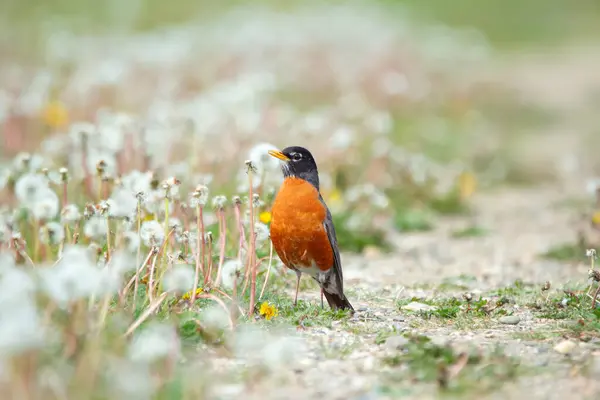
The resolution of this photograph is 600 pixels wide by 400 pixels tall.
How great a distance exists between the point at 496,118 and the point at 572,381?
11.3 metres

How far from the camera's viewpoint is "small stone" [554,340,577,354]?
4.00 metres

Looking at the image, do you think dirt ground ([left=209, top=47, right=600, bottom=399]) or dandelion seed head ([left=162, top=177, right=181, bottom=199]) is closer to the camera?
dirt ground ([left=209, top=47, right=600, bottom=399])

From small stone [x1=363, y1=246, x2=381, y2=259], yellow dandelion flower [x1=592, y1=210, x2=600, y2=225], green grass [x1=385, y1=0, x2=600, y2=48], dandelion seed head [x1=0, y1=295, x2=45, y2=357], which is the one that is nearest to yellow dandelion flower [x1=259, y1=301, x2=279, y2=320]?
dandelion seed head [x1=0, y1=295, x2=45, y2=357]

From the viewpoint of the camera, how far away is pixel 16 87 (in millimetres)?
10664

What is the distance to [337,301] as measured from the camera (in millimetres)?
4902

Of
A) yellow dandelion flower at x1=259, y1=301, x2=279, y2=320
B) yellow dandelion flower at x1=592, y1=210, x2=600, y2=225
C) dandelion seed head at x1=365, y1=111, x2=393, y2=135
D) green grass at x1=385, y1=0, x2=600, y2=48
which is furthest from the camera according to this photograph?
green grass at x1=385, y1=0, x2=600, y2=48

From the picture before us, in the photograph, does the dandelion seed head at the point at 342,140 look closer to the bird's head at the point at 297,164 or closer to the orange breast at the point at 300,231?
the bird's head at the point at 297,164

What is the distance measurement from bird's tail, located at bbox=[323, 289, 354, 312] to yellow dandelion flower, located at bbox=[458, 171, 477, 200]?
4460 mm

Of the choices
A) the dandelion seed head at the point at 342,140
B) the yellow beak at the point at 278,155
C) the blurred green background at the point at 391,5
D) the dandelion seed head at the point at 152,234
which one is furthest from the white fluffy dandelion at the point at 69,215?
the blurred green background at the point at 391,5

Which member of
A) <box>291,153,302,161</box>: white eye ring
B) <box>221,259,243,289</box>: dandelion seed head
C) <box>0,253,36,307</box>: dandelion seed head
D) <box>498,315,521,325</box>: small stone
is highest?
<box>291,153,302,161</box>: white eye ring

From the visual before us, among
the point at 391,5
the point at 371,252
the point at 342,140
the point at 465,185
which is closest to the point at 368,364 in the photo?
the point at 371,252

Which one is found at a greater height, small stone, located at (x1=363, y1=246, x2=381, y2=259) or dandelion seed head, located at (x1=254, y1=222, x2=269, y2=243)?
dandelion seed head, located at (x1=254, y1=222, x2=269, y2=243)

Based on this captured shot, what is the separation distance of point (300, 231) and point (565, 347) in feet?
4.40

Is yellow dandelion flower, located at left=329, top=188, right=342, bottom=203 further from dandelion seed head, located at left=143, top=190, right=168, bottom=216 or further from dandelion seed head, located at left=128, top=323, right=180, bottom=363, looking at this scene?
dandelion seed head, located at left=128, top=323, right=180, bottom=363
